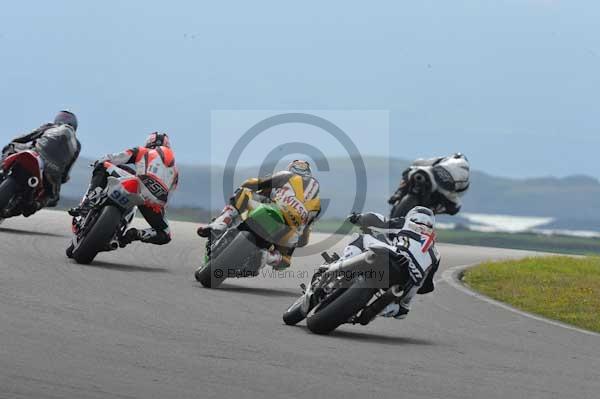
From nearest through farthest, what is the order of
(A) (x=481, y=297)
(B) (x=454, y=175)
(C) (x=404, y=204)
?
(B) (x=454, y=175), (A) (x=481, y=297), (C) (x=404, y=204)

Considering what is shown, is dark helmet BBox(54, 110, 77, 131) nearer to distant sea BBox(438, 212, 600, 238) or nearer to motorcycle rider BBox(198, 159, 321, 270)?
motorcycle rider BBox(198, 159, 321, 270)

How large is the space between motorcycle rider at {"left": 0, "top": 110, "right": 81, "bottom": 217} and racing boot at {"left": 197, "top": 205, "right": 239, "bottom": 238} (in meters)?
4.44

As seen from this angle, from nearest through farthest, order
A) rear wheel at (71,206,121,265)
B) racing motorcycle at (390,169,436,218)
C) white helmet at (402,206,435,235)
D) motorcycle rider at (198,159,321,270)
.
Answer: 1. white helmet at (402,206,435,235)
2. motorcycle rider at (198,159,321,270)
3. rear wheel at (71,206,121,265)
4. racing motorcycle at (390,169,436,218)

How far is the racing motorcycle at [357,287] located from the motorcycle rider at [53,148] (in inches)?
320

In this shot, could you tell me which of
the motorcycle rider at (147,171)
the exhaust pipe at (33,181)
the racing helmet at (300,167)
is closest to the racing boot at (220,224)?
the racing helmet at (300,167)

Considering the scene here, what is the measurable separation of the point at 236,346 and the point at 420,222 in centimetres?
233

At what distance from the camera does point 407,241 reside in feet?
39.7

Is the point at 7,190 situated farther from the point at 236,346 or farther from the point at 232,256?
the point at 236,346

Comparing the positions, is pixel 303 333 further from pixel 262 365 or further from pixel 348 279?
pixel 262 365

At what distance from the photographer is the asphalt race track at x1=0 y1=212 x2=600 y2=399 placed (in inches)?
346

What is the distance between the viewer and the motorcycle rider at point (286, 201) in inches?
608

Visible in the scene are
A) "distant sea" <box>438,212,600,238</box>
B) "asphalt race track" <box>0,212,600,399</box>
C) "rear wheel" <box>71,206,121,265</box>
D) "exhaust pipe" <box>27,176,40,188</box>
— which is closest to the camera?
"asphalt race track" <box>0,212,600,399</box>

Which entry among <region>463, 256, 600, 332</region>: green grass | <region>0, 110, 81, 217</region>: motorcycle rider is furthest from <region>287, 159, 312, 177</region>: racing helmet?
<region>0, 110, 81, 217</region>: motorcycle rider

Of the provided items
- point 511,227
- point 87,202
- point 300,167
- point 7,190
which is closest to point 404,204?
point 300,167
